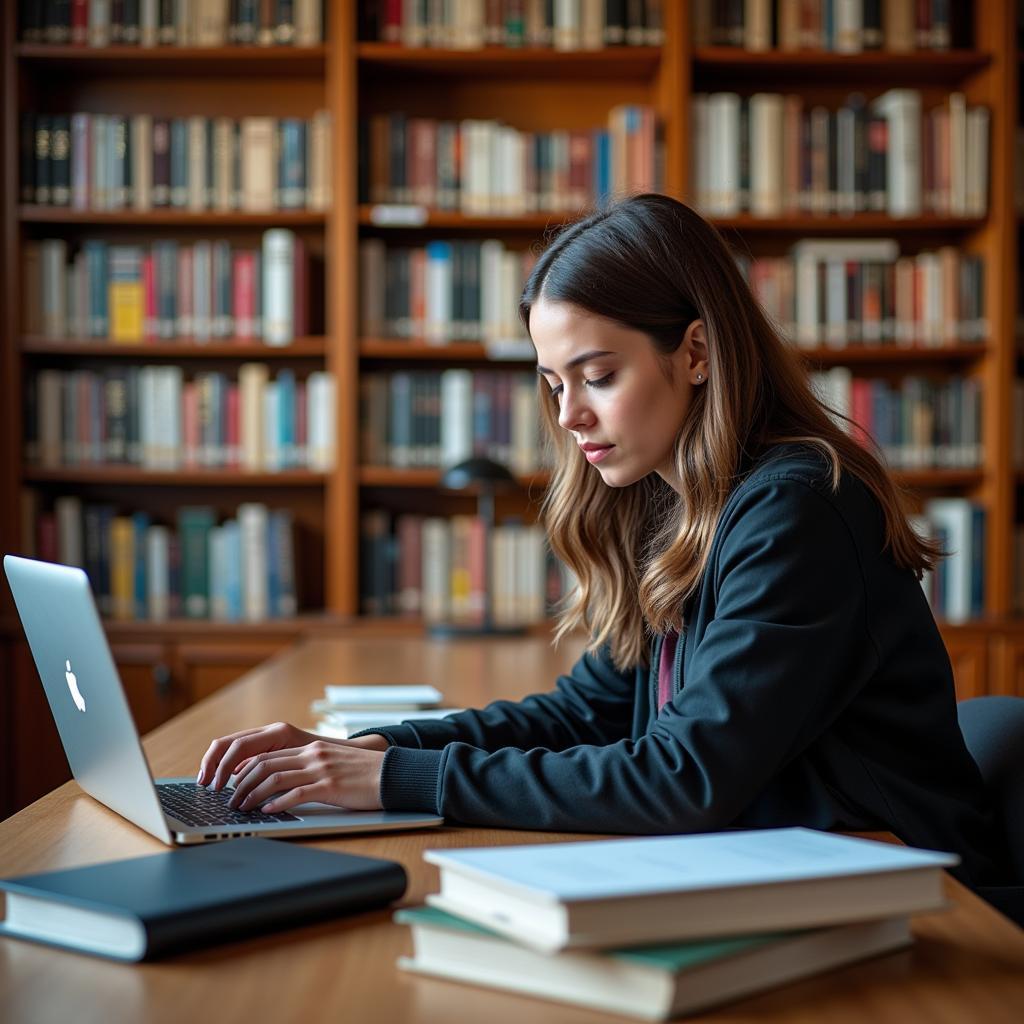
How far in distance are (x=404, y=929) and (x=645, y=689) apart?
2.22ft

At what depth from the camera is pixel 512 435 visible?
3562 millimetres

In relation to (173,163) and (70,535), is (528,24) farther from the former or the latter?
(70,535)

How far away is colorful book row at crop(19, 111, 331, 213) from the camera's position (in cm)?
351

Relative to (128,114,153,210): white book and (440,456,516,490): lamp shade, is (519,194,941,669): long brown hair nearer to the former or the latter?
(440,456,516,490): lamp shade

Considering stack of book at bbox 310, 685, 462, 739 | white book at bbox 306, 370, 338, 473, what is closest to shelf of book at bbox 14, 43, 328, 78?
white book at bbox 306, 370, 338, 473

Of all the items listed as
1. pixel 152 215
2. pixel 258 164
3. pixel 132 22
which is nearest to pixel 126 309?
pixel 152 215

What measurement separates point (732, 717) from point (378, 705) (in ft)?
2.68

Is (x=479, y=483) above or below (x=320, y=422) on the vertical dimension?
below

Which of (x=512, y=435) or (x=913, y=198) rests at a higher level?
(x=913, y=198)

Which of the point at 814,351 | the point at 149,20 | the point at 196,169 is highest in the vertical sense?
the point at 149,20

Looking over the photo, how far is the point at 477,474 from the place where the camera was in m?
3.18

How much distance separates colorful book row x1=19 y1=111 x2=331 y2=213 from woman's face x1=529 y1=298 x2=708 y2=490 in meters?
2.33

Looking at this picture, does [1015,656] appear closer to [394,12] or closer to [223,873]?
[394,12]

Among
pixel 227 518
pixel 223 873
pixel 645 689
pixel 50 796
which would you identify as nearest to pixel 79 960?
pixel 223 873
